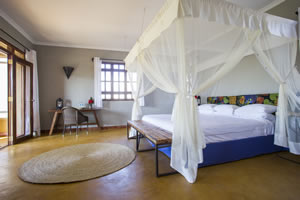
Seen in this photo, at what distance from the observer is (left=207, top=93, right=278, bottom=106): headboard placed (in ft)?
8.66

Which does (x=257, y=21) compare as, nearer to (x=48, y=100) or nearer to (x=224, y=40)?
(x=224, y=40)

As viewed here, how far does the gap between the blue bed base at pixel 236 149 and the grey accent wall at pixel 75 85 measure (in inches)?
85.8

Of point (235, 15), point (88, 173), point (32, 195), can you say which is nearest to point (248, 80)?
point (235, 15)

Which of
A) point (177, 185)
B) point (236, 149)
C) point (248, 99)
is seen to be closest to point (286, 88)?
point (248, 99)

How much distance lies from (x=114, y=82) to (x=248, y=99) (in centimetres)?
380

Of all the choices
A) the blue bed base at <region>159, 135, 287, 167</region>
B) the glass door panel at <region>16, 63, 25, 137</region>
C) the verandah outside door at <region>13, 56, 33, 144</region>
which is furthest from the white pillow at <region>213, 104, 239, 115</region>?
the glass door panel at <region>16, 63, 25, 137</region>

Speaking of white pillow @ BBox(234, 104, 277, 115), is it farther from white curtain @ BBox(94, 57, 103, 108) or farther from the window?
white curtain @ BBox(94, 57, 103, 108)

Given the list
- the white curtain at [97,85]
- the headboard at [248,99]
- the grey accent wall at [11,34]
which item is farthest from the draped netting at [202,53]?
the grey accent wall at [11,34]

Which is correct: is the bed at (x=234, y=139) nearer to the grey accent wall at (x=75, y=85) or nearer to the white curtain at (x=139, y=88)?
the white curtain at (x=139, y=88)

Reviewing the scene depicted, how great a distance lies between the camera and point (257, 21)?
1825mm

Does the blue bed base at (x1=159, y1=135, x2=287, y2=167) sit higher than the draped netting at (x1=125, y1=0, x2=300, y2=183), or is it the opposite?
the draped netting at (x1=125, y1=0, x2=300, y2=183)

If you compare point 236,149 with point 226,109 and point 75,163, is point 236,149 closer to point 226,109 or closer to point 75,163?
point 226,109

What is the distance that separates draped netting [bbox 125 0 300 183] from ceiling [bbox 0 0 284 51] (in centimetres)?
93

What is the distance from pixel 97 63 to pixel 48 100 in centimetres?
184
